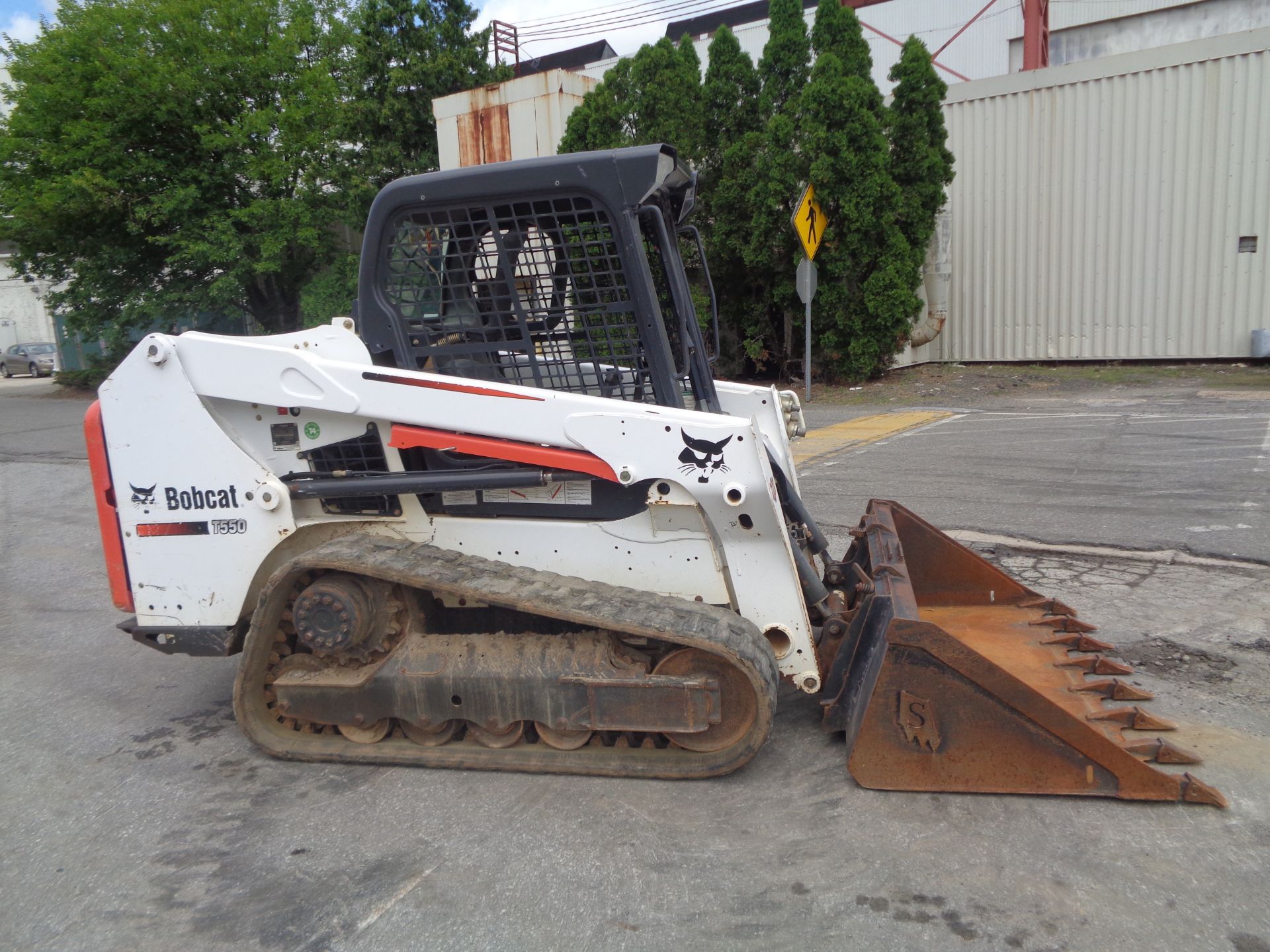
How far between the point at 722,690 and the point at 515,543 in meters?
0.98

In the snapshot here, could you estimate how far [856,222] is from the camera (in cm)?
1462

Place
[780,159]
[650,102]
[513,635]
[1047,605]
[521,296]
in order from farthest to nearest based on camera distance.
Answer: [650,102], [780,159], [1047,605], [521,296], [513,635]

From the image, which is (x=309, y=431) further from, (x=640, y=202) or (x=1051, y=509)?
(x=1051, y=509)

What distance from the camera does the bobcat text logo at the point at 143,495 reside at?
386 centimetres

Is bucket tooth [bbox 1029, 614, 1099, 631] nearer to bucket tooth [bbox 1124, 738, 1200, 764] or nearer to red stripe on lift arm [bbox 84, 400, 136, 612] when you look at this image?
bucket tooth [bbox 1124, 738, 1200, 764]

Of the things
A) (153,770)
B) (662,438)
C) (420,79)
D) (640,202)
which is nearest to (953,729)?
(662,438)

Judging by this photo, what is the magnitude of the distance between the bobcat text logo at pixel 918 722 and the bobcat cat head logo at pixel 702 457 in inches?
38.7

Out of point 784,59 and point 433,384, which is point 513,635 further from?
point 784,59

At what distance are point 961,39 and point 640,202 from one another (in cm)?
3169

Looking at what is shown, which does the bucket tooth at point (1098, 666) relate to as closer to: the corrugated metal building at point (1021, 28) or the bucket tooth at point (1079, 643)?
the bucket tooth at point (1079, 643)

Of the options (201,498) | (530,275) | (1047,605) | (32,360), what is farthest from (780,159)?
(32,360)

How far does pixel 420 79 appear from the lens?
21.4m

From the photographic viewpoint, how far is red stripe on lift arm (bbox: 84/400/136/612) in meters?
3.93

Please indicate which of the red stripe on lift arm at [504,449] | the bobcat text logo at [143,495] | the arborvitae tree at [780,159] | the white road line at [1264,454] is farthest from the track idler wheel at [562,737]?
the arborvitae tree at [780,159]
